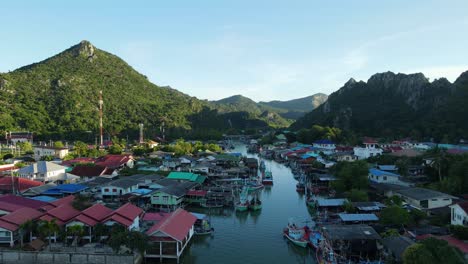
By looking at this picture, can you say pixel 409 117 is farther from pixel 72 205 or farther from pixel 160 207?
pixel 72 205

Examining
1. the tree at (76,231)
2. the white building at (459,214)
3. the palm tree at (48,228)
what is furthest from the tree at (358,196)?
the palm tree at (48,228)

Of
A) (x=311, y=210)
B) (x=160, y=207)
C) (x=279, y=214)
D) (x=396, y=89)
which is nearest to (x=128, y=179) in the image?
(x=160, y=207)

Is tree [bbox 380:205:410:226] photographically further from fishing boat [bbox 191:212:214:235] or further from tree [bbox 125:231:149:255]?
tree [bbox 125:231:149:255]

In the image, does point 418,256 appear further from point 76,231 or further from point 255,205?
point 255,205

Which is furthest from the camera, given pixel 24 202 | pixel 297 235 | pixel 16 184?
pixel 16 184

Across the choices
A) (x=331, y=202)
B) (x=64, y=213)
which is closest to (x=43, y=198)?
(x=64, y=213)
